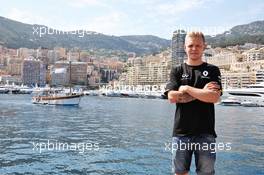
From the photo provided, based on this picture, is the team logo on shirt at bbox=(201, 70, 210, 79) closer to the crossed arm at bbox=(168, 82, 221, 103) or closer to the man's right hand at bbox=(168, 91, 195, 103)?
the crossed arm at bbox=(168, 82, 221, 103)

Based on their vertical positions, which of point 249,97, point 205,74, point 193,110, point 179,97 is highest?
point 205,74

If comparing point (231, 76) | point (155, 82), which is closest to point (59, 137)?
point (231, 76)

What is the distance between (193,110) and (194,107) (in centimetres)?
3

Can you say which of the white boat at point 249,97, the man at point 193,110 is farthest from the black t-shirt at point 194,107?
the white boat at point 249,97

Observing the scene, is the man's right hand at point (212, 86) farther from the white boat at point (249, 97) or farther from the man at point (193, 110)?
the white boat at point (249, 97)

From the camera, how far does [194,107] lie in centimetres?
412

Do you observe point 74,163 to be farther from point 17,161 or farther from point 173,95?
point 173,95

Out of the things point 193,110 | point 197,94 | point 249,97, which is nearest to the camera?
point 197,94

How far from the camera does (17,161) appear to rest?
1198cm

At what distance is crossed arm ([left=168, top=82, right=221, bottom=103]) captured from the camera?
156 inches

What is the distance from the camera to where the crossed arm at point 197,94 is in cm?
397

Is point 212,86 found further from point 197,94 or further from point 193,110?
point 193,110

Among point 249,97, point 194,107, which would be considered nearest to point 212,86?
point 194,107

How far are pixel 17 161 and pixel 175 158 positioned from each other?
8.75 meters
